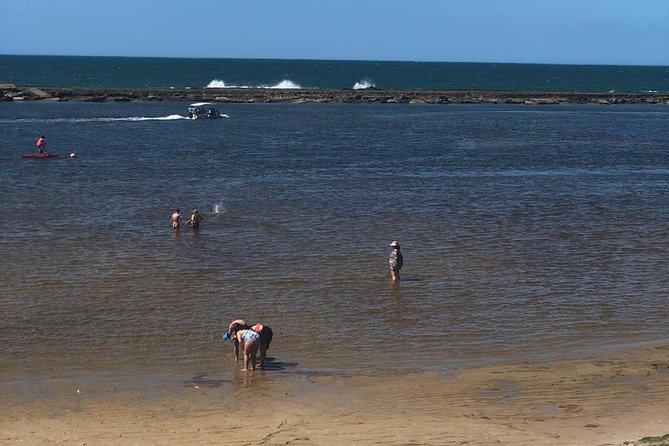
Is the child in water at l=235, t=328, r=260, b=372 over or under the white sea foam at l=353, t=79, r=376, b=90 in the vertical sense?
under

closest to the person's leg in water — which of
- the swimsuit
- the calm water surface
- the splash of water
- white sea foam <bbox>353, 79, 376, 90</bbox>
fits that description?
the calm water surface

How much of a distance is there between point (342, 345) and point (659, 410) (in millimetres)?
6889

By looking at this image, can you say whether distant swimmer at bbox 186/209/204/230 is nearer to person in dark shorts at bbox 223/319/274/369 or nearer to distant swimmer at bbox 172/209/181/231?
distant swimmer at bbox 172/209/181/231

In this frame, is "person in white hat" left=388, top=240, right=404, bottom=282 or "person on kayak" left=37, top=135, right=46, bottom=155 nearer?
"person in white hat" left=388, top=240, right=404, bottom=282

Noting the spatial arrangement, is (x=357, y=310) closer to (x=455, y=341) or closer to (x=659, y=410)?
(x=455, y=341)

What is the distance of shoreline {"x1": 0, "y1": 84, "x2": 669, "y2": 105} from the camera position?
107750 mm

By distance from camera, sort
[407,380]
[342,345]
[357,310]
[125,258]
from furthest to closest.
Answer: [125,258] < [357,310] < [342,345] < [407,380]

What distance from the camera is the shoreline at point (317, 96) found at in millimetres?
107750

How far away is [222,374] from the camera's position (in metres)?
18.8

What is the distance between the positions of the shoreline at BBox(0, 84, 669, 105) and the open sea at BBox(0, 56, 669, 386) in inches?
1819

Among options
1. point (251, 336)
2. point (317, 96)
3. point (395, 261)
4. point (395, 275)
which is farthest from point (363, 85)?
point (251, 336)

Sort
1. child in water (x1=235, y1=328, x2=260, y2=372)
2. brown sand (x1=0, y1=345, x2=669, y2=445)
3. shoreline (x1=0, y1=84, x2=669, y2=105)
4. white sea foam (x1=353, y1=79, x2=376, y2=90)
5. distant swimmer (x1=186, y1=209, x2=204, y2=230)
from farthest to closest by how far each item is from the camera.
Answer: white sea foam (x1=353, y1=79, x2=376, y2=90) → shoreline (x1=0, y1=84, x2=669, y2=105) → distant swimmer (x1=186, y1=209, x2=204, y2=230) → child in water (x1=235, y1=328, x2=260, y2=372) → brown sand (x1=0, y1=345, x2=669, y2=445)

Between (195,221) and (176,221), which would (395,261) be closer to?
(195,221)

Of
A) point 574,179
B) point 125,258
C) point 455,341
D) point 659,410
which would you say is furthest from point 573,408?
point 574,179
